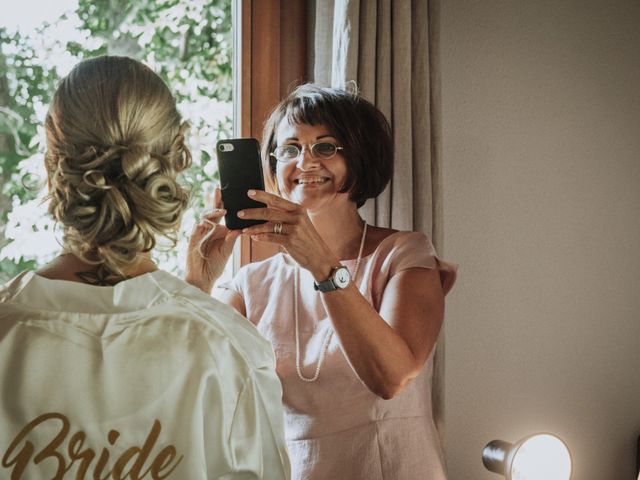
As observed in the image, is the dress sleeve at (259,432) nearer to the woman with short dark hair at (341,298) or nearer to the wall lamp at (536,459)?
the woman with short dark hair at (341,298)

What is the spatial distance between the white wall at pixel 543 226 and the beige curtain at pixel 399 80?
0.84ft

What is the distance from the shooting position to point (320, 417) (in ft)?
4.89

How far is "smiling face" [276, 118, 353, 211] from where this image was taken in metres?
1.58

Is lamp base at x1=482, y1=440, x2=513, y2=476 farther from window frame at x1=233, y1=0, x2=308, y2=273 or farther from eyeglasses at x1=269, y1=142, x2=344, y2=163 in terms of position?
window frame at x1=233, y1=0, x2=308, y2=273

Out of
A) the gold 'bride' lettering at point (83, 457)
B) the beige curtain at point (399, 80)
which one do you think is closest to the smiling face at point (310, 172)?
the beige curtain at point (399, 80)

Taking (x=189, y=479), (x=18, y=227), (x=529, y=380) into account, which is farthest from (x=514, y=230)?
(x=189, y=479)

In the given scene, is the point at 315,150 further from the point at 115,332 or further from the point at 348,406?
the point at 115,332

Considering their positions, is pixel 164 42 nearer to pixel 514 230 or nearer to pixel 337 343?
pixel 337 343

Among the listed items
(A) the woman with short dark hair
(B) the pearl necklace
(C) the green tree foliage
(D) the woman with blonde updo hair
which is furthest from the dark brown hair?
(D) the woman with blonde updo hair

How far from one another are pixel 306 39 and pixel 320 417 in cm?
113

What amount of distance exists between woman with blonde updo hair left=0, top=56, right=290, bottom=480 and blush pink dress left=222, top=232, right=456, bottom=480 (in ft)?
1.85

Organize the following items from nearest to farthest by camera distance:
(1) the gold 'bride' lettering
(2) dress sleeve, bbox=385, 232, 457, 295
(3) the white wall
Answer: (1) the gold 'bride' lettering → (2) dress sleeve, bbox=385, 232, 457, 295 → (3) the white wall

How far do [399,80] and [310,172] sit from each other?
0.47 m

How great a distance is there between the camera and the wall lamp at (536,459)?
4.74 feet
